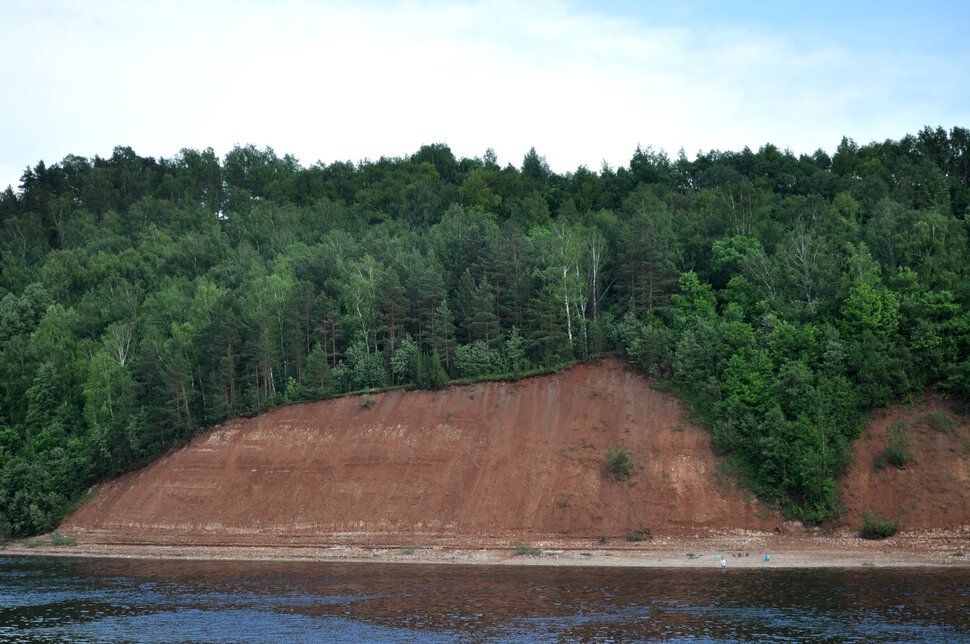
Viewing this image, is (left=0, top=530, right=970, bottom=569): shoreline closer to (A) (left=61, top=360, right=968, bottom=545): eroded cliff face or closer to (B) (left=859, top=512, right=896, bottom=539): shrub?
(B) (left=859, top=512, right=896, bottom=539): shrub

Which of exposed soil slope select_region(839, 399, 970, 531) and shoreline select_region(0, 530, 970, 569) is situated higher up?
exposed soil slope select_region(839, 399, 970, 531)

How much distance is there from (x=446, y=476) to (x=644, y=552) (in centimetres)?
1454

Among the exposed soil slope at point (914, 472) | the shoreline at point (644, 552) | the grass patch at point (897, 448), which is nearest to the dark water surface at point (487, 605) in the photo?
the shoreline at point (644, 552)

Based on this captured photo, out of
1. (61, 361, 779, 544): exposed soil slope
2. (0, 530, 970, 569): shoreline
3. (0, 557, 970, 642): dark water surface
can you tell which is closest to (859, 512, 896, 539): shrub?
(0, 530, 970, 569): shoreline

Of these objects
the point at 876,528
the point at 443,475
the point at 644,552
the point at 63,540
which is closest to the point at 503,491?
the point at 443,475

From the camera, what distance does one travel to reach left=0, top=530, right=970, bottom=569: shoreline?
47750mm

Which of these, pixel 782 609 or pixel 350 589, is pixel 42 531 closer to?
pixel 350 589

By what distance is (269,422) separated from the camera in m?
67.9

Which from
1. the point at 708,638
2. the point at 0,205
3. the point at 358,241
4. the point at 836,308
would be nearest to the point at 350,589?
the point at 708,638

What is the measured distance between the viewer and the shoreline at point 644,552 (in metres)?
47.8

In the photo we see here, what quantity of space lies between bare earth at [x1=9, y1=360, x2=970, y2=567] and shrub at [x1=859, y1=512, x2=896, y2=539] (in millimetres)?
510

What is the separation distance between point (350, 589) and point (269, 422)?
25.5m

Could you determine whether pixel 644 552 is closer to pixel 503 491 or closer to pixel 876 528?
pixel 503 491

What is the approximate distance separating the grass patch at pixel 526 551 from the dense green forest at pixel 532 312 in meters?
13.5
